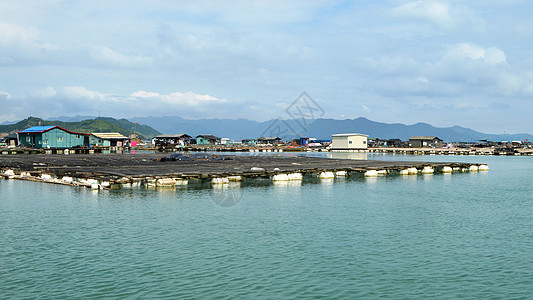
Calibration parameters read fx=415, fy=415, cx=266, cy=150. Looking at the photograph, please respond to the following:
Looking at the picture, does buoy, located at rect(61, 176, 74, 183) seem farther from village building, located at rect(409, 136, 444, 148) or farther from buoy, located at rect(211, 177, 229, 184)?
village building, located at rect(409, 136, 444, 148)

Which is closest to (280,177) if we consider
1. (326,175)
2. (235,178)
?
(235,178)

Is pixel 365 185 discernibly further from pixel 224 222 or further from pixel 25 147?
pixel 25 147

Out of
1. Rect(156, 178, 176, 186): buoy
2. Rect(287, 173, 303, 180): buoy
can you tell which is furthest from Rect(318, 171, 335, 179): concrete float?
Rect(156, 178, 176, 186): buoy

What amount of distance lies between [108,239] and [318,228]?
12289 mm

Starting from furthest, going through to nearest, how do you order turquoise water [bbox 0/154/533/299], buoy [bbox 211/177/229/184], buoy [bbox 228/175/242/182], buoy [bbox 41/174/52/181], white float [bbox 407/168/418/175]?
white float [bbox 407/168/418/175]
buoy [bbox 228/175/242/182]
buoy [bbox 41/174/52/181]
buoy [bbox 211/177/229/184]
turquoise water [bbox 0/154/533/299]

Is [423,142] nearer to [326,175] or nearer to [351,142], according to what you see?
[351,142]

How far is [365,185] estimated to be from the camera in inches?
1962

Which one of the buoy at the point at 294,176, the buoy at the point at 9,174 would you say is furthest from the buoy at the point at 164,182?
the buoy at the point at 9,174

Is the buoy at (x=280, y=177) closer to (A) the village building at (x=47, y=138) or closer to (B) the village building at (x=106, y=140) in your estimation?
(A) the village building at (x=47, y=138)

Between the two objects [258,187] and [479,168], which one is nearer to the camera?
[258,187]

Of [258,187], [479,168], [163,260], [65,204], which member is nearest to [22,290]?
[163,260]

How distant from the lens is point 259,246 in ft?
71.3

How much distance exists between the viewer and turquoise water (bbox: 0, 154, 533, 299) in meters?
16.0

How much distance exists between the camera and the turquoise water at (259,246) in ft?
52.5
